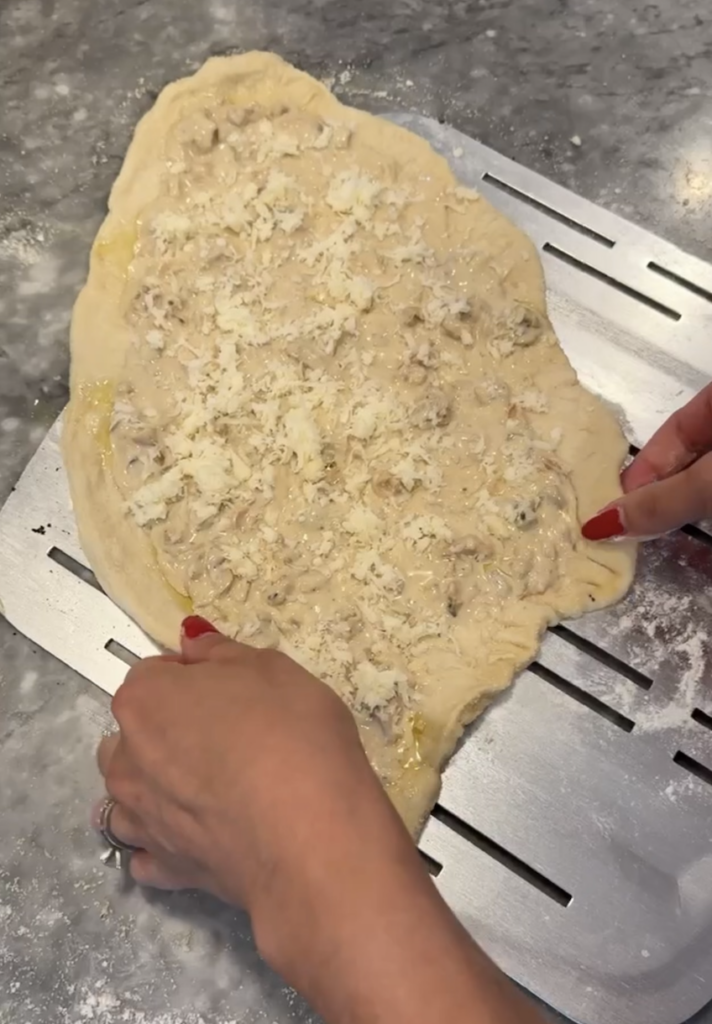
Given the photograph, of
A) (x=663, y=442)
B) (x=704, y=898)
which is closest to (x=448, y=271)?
(x=663, y=442)

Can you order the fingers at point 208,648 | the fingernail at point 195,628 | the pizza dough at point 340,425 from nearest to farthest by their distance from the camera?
the fingers at point 208,648, the fingernail at point 195,628, the pizza dough at point 340,425

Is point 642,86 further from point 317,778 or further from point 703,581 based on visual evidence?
point 317,778

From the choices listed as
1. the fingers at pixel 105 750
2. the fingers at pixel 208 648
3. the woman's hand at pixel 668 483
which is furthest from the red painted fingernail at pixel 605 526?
the fingers at pixel 105 750

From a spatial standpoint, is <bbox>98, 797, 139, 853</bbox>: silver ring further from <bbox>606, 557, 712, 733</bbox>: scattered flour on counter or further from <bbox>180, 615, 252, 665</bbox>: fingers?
<bbox>606, 557, 712, 733</bbox>: scattered flour on counter

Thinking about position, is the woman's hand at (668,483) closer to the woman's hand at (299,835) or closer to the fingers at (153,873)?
the woman's hand at (299,835)

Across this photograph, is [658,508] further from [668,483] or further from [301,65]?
[301,65]

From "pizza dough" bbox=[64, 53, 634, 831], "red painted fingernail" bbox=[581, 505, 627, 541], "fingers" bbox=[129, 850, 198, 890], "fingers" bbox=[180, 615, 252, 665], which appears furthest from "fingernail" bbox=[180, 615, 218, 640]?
"red painted fingernail" bbox=[581, 505, 627, 541]
